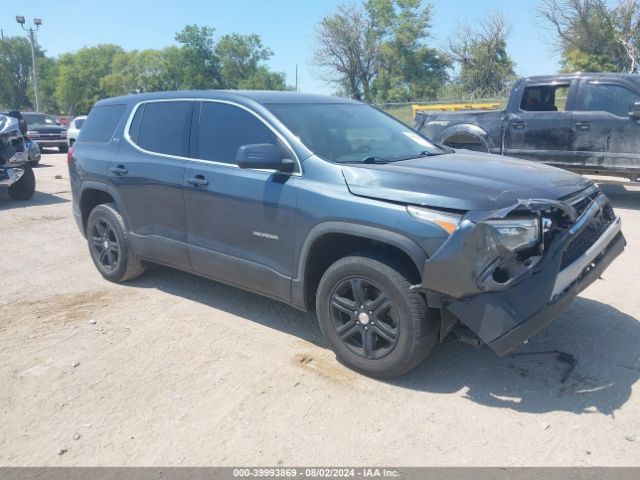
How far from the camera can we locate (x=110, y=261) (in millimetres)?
5543

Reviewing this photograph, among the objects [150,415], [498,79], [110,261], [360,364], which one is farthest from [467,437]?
[498,79]

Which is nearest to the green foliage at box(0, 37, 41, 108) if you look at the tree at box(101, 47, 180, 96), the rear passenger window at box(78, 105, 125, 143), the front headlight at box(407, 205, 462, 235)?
the tree at box(101, 47, 180, 96)

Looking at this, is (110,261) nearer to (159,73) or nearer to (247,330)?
(247,330)

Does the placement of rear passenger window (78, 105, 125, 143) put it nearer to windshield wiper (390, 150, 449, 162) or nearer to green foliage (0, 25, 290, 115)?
windshield wiper (390, 150, 449, 162)

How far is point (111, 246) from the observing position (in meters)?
5.50

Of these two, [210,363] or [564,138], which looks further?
[564,138]

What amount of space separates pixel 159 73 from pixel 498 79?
2084 inches

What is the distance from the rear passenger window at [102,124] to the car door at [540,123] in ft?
21.7

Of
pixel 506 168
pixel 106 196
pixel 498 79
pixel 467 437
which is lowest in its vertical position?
pixel 467 437

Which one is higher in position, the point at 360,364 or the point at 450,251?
the point at 450,251

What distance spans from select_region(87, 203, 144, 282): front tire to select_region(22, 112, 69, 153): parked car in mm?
19626

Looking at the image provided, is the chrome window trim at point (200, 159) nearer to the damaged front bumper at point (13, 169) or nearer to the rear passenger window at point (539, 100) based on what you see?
the damaged front bumper at point (13, 169)

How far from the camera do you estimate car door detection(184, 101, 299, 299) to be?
3.91 meters

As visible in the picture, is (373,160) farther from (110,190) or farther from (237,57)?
(237,57)
